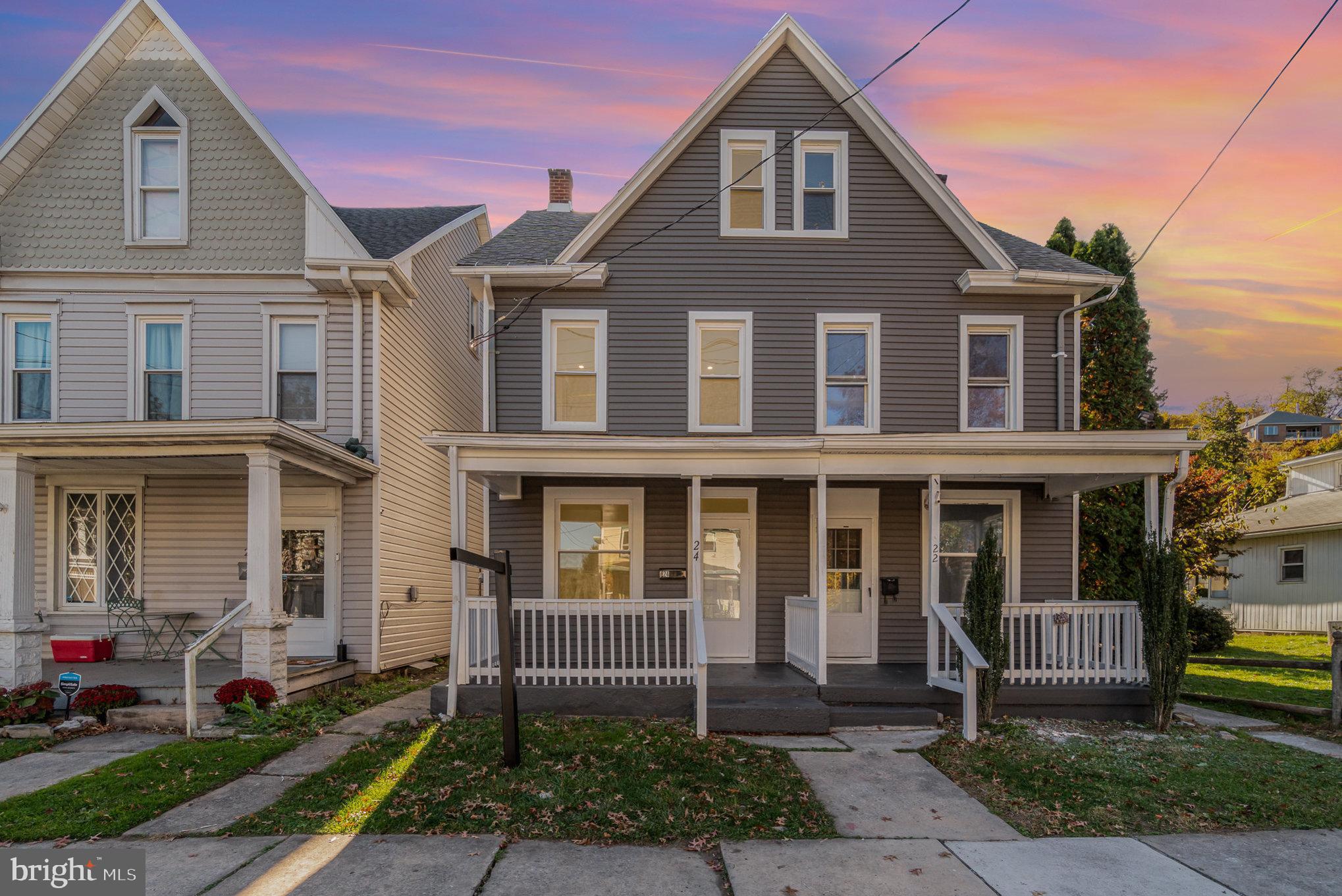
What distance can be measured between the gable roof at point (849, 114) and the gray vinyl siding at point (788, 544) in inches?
124

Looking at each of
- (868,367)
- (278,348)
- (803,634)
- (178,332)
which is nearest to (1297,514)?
(868,367)

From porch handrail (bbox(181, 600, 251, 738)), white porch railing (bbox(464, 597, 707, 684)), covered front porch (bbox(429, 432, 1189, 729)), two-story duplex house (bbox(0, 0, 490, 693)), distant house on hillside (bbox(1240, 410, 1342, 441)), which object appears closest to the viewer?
porch handrail (bbox(181, 600, 251, 738))

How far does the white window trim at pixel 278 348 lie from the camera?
11.0m

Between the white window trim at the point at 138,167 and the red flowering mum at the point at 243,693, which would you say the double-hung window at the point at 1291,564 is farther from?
the white window trim at the point at 138,167

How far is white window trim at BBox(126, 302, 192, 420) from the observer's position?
36.0ft

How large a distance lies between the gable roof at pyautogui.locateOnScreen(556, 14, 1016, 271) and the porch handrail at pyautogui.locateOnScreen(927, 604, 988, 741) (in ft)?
16.1

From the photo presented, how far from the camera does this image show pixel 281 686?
28.2 ft

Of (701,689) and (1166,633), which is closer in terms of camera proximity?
(701,689)

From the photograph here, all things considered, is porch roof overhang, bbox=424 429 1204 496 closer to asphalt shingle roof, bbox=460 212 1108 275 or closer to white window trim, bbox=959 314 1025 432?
white window trim, bbox=959 314 1025 432

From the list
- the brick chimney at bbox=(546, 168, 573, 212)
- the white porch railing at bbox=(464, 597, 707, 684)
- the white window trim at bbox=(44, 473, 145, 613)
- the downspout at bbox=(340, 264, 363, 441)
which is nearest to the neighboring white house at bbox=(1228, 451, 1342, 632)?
the white porch railing at bbox=(464, 597, 707, 684)

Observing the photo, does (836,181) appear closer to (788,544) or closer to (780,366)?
(780,366)

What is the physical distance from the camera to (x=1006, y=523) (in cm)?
1041

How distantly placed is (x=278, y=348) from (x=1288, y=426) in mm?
62773

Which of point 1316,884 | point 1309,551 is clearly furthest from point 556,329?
point 1309,551
